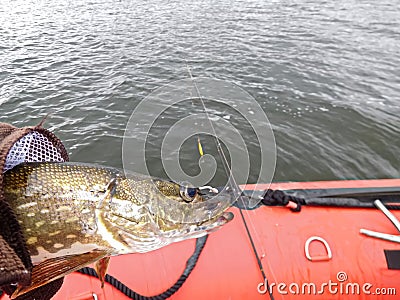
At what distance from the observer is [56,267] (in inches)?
52.1

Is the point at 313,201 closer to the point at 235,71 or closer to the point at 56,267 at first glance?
the point at 56,267

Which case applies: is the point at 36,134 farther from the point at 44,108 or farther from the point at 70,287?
the point at 44,108

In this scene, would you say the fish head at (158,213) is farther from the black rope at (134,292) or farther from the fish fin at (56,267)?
the black rope at (134,292)

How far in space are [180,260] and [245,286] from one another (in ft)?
1.69

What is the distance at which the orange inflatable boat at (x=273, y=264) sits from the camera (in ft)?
7.30

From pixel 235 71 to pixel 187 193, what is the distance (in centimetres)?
689

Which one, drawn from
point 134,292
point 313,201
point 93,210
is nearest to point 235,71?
point 313,201

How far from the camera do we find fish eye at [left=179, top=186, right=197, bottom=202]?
1.63m

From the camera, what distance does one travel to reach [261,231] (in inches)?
105

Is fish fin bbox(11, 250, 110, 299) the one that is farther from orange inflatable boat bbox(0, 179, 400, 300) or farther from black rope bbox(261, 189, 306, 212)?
black rope bbox(261, 189, 306, 212)

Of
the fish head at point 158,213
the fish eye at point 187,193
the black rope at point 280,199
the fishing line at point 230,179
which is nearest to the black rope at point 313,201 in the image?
the black rope at point 280,199

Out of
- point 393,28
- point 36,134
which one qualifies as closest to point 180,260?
point 36,134

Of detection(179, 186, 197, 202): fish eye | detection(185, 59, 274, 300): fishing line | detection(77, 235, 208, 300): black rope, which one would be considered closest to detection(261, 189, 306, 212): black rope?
detection(185, 59, 274, 300): fishing line

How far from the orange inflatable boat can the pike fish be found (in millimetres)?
774
